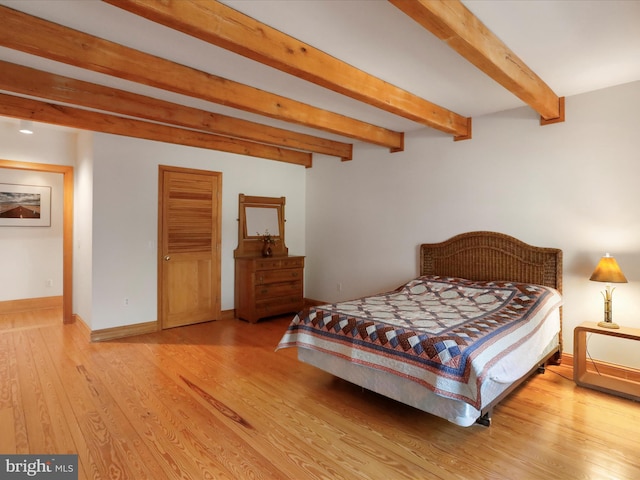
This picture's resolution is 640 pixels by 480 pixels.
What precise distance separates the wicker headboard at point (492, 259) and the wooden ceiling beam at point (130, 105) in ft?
6.99

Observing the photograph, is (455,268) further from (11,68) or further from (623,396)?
(11,68)

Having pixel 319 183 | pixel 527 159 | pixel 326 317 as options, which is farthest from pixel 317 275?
pixel 527 159

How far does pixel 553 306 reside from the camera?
3.21 m

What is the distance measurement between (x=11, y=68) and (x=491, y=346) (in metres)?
3.88

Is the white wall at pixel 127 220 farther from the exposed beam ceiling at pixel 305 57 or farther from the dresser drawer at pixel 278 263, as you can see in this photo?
the dresser drawer at pixel 278 263

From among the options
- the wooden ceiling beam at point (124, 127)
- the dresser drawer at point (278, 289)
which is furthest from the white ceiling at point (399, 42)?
the dresser drawer at point (278, 289)

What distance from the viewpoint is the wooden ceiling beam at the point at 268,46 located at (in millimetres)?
1753

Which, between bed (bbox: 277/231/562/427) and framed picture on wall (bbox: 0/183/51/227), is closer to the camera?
bed (bbox: 277/231/562/427)

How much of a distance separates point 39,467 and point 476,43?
3.32m

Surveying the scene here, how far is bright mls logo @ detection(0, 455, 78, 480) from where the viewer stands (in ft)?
6.16

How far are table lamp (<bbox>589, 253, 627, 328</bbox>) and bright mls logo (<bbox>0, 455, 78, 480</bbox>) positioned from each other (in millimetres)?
3706

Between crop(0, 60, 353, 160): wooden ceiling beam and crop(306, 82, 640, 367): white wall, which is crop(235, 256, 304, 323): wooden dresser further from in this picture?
crop(0, 60, 353, 160): wooden ceiling beam

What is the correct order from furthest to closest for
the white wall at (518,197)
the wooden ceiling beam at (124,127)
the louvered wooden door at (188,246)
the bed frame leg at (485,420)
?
the louvered wooden door at (188,246) → the wooden ceiling beam at (124,127) → the white wall at (518,197) → the bed frame leg at (485,420)

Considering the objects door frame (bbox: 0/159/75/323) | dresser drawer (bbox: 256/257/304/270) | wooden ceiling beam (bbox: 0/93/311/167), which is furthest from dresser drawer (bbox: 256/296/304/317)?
door frame (bbox: 0/159/75/323)
